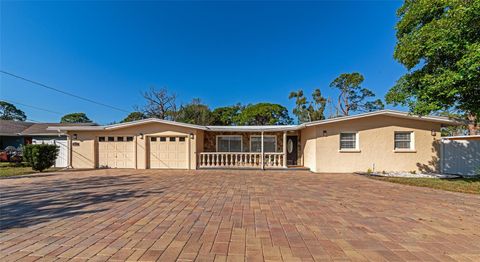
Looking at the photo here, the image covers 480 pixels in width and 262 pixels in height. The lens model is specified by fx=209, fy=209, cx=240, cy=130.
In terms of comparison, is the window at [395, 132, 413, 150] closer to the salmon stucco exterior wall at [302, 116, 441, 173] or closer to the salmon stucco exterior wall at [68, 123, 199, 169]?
the salmon stucco exterior wall at [302, 116, 441, 173]

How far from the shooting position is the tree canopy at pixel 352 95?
26578 mm

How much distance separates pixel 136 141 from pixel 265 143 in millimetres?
8148

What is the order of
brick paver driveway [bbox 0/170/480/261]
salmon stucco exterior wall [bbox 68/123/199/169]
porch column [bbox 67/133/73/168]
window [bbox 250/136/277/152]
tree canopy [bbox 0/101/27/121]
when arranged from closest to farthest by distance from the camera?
brick paver driveway [bbox 0/170/480/261] → salmon stucco exterior wall [bbox 68/123/199/169] → porch column [bbox 67/133/73/168] → window [bbox 250/136/277/152] → tree canopy [bbox 0/101/27/121]

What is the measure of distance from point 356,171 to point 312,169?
2.19m

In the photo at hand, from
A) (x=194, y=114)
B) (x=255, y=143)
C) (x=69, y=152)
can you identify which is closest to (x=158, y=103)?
(x=194, y=114)

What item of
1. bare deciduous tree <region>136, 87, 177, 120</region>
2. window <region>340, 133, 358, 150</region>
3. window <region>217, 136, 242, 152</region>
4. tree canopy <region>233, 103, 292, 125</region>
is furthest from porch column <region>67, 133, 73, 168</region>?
tree canopy <region>233, 103, 292, 125</region>

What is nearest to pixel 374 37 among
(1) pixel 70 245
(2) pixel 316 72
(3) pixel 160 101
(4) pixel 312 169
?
(2) pixel 316 72

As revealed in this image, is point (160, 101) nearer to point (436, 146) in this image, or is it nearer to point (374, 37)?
point (374, 37)

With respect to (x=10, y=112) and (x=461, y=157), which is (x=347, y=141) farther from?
(x=10, y=112)

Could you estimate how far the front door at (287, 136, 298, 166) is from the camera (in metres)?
14.0

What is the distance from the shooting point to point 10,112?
132ft

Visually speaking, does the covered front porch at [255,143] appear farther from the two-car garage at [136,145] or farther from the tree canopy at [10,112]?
→ the tree canopy at [10,112]

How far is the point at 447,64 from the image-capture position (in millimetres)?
7336

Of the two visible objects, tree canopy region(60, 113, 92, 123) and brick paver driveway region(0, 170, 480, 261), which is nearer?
brick paver driveway region(0, 170, 480, 261)
